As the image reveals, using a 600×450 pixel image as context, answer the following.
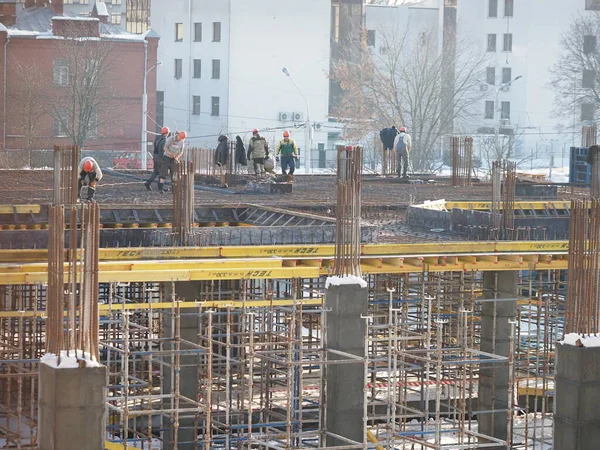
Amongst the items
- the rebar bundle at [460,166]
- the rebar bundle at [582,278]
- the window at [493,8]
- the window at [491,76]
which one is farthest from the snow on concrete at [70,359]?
the window at [493,8]

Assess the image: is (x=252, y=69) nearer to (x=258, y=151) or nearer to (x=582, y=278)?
(x=258, y=151)

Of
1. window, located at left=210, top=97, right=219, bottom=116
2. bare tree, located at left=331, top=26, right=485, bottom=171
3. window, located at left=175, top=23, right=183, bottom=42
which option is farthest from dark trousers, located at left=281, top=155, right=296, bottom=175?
window, located at left=175, top=23, right=183, bottom=42

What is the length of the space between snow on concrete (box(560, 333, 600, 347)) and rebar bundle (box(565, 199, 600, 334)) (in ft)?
0.29

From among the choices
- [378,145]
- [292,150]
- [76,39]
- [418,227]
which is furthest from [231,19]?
[418,227]

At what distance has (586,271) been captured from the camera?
67.1 feet

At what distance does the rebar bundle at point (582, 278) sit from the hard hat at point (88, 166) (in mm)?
11175

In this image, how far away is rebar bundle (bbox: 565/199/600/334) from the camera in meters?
20.3

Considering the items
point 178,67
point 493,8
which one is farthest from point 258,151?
point 493,8

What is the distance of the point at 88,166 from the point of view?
1118 inches

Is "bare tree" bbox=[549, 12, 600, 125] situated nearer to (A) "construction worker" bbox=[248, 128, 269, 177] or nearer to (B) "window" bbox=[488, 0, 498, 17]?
(B) "window" bbox=[488, 0, 498, 17]

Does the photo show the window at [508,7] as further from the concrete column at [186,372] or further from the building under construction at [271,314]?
the concrete column at [186,372]

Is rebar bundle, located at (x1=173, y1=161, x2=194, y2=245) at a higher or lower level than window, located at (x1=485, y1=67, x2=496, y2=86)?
lower

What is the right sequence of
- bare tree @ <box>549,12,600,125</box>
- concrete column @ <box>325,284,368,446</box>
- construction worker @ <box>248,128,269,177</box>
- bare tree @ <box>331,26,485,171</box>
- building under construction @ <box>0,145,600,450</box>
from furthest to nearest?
1. bare tree @ <box>549,12,600,125</box>
2. bare tree @ <box>331,26,485,171</box>
3. construction worker @ <box>248,128,269,177</box>
4. concrete column @ <box>325,284,368,446</box>
5. building under construction @ <box>0,145,600,450</box>

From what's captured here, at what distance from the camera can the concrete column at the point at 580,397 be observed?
1995 cm
